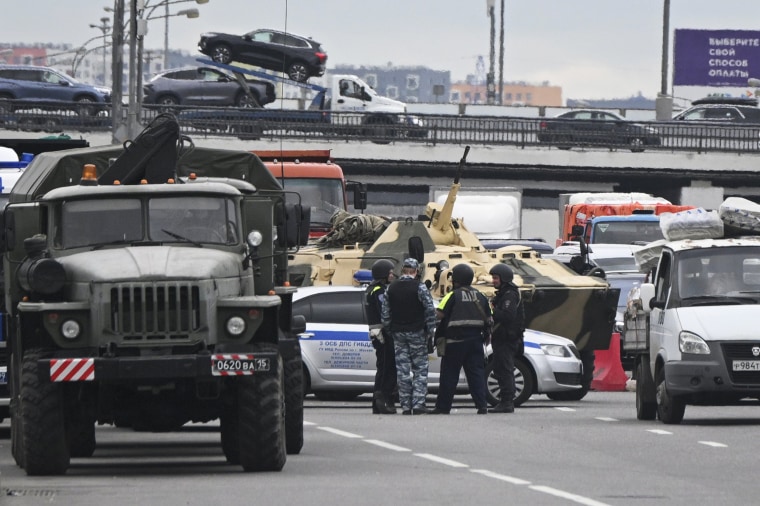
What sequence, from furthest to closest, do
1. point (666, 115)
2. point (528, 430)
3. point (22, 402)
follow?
point (666, 115), point (528, 430), point (22, 402)

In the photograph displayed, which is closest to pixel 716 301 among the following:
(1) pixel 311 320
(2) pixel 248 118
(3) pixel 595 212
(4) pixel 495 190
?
(1) pixel 311 320

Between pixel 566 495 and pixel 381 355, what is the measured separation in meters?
9.33

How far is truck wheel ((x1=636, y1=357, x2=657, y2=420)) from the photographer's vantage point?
806 inches

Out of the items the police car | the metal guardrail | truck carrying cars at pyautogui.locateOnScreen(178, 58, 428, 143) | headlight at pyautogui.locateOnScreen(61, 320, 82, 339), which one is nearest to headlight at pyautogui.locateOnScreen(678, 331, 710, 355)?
the police car

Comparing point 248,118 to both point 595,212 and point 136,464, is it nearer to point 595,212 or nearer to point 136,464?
point 595,212

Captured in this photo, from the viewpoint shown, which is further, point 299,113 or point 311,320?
point 299,113

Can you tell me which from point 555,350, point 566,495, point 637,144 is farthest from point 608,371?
point 637,144

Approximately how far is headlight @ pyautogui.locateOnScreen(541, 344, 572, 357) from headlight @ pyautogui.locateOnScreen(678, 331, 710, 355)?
480 cm

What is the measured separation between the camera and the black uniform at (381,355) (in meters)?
21.8

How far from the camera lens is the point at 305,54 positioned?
61.2m

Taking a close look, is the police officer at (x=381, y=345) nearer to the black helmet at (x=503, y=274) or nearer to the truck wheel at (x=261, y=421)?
the black helmet at (x=503, y=274)

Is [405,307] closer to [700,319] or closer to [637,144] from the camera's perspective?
[700,319]

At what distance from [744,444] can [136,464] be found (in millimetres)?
5141

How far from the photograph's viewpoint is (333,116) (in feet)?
195
